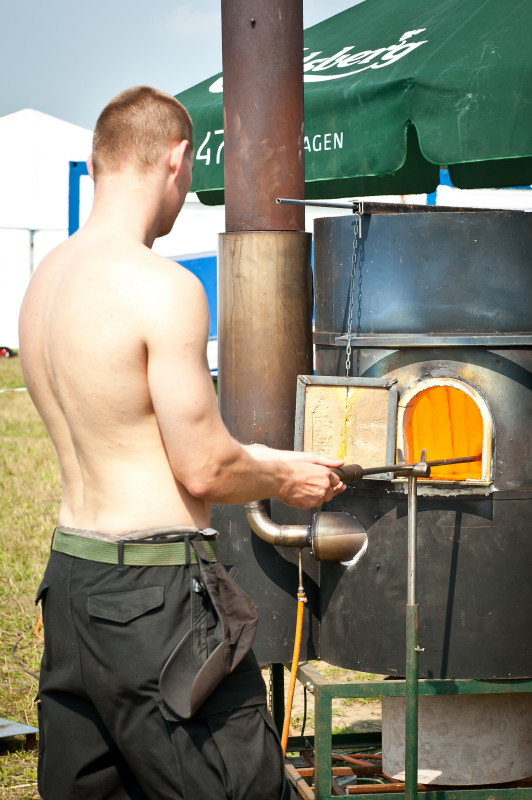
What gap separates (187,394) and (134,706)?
70 centimetres

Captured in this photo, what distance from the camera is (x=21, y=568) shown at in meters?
6.91

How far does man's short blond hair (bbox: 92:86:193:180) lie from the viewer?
243cm

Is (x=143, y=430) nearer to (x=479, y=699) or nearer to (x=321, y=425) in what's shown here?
(x=321, y=425)

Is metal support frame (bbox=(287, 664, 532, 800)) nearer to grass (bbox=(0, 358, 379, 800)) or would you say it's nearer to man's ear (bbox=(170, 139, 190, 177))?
grass (bbox=(0, 358, 379, 800))

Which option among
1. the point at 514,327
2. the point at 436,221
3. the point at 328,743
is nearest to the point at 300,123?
the point at 436,221

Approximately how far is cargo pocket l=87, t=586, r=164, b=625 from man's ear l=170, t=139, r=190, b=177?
3.14 ft

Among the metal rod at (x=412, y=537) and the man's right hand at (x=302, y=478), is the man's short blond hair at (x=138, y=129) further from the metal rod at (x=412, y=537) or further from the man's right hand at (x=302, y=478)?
the metal rod at (x=412, y=537)

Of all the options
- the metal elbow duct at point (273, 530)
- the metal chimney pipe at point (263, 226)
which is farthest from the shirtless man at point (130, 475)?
the metal chimney pipe at point (263, 226)

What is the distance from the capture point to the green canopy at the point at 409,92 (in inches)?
157

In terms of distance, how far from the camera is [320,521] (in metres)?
3.48

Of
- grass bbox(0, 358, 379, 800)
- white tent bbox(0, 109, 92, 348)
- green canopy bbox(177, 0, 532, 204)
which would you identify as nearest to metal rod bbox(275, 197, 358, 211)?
green canopy bbox(177, 0, 532, 204)

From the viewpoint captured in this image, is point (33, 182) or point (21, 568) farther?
point (33, 182)

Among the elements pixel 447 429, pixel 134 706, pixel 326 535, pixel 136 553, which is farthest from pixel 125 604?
pixel 447 429

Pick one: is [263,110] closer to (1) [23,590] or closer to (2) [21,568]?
(1) [23,590]
